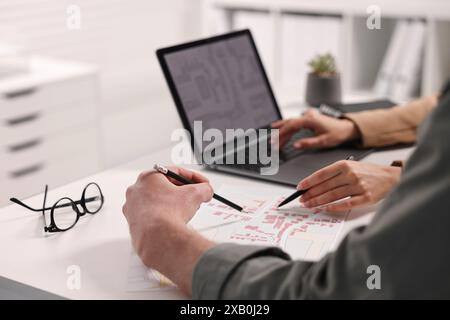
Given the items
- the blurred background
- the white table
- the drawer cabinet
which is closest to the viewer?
the white table

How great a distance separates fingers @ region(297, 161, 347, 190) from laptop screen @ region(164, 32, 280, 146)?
36 centimetres

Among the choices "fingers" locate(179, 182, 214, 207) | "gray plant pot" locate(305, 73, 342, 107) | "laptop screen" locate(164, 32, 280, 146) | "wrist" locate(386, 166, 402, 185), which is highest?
"laptop screen" locate(164, 32, 280, 146)

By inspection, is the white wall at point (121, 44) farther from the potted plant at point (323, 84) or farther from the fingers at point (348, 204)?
the fingers at point (348, 204)

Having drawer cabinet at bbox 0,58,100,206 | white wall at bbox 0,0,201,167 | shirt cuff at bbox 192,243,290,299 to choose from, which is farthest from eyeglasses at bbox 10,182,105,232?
white wall at bbox 0,0,201,167

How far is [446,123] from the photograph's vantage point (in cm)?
81

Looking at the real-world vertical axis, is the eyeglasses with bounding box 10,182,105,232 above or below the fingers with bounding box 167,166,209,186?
below

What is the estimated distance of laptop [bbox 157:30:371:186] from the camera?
5.43ft

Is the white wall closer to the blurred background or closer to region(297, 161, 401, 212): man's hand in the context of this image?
the blurred background

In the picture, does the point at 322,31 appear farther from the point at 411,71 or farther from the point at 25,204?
the point at 25,204

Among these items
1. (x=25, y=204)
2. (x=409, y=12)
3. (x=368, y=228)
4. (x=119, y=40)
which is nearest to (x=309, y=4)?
(x=409, y=12)

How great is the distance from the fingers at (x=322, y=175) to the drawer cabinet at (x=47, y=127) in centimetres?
174

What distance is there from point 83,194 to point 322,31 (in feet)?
8.31

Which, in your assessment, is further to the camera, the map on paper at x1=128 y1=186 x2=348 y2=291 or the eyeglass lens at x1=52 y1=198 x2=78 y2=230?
the eyeglass lens at x1=52 y1=198 x2=78 y2=230

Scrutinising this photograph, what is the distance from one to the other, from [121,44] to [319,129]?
239 cm
